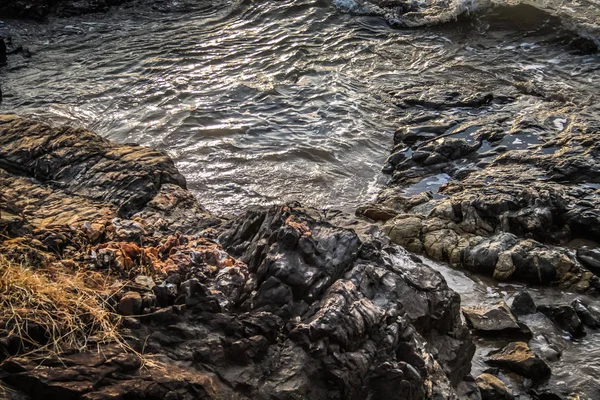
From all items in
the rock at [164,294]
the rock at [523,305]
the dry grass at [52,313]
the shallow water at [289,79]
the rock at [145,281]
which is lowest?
the rock at [523,305]

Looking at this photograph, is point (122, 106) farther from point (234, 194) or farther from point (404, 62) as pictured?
point (404, 62)

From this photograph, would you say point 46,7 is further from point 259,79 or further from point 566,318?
point 566,318

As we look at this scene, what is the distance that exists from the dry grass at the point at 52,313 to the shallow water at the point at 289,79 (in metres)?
3.34

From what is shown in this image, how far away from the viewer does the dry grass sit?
291 centimetres

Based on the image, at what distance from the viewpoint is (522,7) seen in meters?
13.5

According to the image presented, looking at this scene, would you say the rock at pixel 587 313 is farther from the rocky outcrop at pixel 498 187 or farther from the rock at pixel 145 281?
the rock at pixel 145 281

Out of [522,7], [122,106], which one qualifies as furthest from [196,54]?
[522,7]

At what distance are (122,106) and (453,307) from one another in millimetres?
7290

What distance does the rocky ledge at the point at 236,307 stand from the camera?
9.68ft

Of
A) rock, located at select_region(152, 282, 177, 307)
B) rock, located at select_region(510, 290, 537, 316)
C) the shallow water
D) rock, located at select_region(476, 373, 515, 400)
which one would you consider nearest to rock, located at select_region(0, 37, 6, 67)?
the shallow water

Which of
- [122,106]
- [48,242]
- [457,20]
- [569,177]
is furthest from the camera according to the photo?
[457,20]

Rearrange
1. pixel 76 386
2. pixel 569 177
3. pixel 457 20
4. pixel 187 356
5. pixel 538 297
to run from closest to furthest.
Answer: pixel 76 386 → pixel 187 356 → pixel 538 297 → pixel 569 177 → pixel 457 20

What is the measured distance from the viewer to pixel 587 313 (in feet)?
17.4

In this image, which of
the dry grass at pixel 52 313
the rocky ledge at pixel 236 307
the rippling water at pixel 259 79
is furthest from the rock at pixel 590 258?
the dry grass at pixel 52 313
